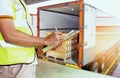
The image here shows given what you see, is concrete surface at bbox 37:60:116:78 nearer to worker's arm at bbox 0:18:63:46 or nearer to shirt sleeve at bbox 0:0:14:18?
worker's arm at bbox 0:18:63:46

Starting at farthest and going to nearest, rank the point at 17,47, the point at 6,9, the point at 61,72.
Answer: the point at 61,72
the point at 17,47
the point at 6,9

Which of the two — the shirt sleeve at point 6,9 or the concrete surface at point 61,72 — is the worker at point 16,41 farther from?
the concrete surface at point 61,72

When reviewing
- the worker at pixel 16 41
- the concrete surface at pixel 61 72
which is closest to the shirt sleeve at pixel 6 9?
the worker at pixel 16 41

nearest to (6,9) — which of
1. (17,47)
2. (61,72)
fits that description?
(17,47)

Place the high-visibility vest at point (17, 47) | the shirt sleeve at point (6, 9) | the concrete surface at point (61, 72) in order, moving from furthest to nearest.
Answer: the concrete surface at point (61, 72), the high-visibility vest at point (17, 47), the shirt sleeve at point (6, 9)

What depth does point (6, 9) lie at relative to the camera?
47.4 inches

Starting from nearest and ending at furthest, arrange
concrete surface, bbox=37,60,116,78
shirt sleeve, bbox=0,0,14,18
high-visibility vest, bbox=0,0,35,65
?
shirt sleeve, bbox=0,0,14,18
high-visibility vest, bbox=0,0,35,65
concrete surface, bbox=37,60,116,78

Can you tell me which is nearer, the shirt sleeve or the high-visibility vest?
the shirt sleeve

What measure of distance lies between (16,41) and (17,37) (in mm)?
34

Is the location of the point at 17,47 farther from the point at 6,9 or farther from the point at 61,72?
the point at 61,72

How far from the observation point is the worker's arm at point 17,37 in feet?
4.00

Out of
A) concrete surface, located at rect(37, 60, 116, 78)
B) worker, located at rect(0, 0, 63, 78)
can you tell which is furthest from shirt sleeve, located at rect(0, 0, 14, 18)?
concrete surface, located at rect(37, 60, 116, 78)

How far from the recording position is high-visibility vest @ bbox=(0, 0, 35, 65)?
1.35 metres

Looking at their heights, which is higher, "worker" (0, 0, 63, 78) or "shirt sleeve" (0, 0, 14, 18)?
"shirt sleeve" (0, 0, 14, 18)
